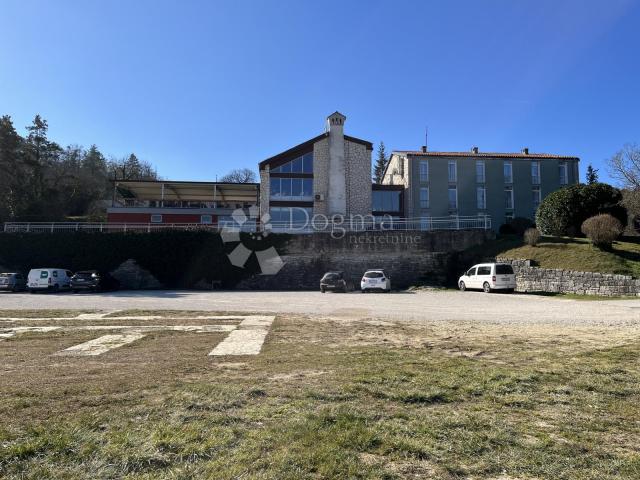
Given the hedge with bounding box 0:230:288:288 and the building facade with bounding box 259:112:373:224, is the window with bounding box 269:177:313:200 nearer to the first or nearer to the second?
the building facade with bounding box 259:112:373:224

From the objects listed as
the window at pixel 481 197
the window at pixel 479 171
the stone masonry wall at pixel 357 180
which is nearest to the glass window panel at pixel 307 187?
the stone masonry wall at pixel 357 180

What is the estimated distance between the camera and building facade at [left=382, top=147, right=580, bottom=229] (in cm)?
4481

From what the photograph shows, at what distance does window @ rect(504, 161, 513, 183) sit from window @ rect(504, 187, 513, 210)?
89cm

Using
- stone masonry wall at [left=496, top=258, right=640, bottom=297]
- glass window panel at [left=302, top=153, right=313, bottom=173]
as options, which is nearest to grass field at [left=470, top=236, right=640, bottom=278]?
stone masonry wall at [left=496, top=258, right=640, bottom=297]

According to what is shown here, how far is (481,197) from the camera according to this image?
45188 millimetres

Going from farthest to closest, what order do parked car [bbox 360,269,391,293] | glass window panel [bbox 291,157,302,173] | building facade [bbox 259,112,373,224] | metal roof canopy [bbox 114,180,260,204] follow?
metal roof canopy [bbox 114,180,260,204]
glass window panel [bbox 291,157,302,173]
building facade [bbox 259,112,373,224]
parked car [bbox 360,269,391,293]

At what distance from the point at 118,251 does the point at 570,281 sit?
30.3 metres

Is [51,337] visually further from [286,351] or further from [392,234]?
[392,234]

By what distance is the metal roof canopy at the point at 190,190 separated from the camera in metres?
43.0

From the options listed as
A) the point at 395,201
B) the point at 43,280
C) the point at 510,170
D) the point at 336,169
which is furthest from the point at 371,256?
the point at 510,170

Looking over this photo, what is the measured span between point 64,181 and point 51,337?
53155 millimetres

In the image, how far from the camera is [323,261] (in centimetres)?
3231

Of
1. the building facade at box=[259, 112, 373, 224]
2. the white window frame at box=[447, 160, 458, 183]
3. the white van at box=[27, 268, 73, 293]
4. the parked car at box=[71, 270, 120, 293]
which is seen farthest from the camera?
the white window frame at box=[447, 160, 458, 183]

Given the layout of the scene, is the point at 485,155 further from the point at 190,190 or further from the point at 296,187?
the point at 190,190
